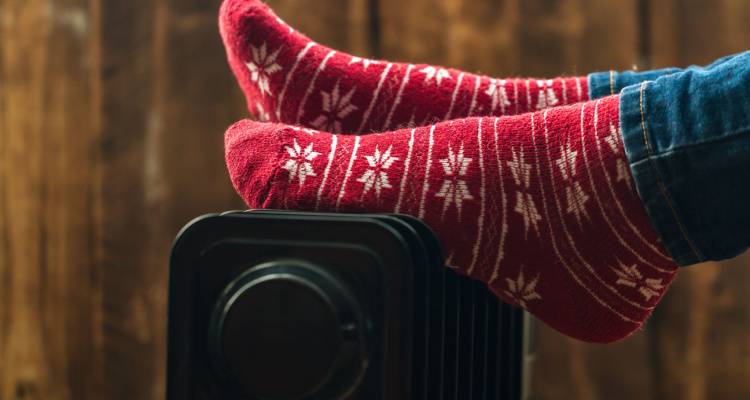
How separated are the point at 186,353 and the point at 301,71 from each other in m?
0.31

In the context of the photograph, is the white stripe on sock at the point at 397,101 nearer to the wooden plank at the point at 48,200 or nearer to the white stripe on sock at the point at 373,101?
the white stripe on sock at the point at 373,101

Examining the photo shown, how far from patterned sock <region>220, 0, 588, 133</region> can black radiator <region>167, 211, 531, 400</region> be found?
0.26 meters

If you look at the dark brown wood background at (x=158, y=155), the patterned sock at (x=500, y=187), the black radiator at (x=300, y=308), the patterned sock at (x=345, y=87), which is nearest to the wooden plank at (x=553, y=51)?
the dark brown wood background at (x=158, y=155)

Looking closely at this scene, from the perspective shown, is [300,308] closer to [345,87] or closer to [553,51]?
[345,87]

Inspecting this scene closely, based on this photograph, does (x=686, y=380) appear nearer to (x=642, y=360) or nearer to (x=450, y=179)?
(x=642, y=360)

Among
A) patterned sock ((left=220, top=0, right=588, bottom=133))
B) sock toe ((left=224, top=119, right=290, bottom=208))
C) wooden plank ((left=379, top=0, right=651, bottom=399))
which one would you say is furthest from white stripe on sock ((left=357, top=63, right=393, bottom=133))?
A: wooden plank ((left=379, top=0, right=651, bottom=399))

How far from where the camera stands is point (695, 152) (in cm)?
43

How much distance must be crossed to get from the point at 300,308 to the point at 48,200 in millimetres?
1030

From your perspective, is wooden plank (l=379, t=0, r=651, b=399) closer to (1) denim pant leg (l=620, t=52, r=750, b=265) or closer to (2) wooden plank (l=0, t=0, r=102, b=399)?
(2) wooden plank (l=0, t=0, r=102, b=399)

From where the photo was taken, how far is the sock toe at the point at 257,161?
1.55 ft

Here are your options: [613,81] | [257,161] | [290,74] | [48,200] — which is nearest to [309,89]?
[290,74]

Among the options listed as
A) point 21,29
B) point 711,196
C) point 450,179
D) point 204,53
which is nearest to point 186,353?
point 450,179

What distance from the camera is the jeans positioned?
43 centimetres

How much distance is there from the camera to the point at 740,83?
42 centimetres
